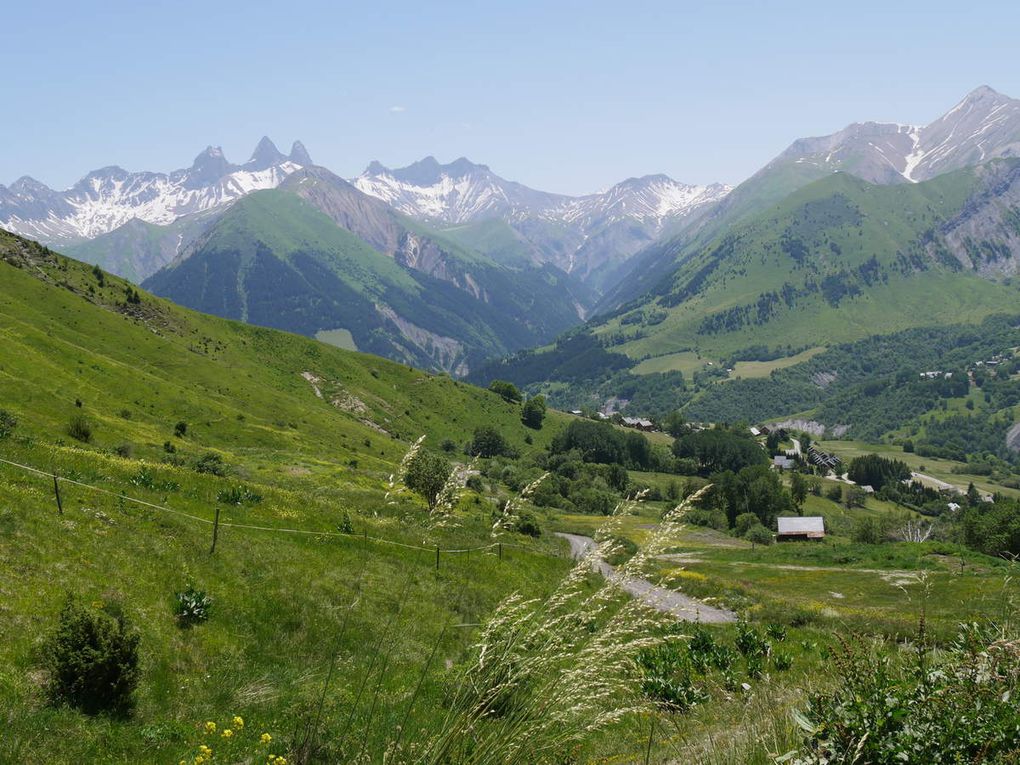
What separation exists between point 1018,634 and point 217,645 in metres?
17.0

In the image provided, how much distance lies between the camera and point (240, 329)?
172 meters

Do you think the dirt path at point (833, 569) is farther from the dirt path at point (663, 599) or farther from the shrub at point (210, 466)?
the shrub at point (210, 466)

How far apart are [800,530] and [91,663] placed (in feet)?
376

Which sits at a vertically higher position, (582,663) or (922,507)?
(582,663)

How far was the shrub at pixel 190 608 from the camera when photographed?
56.5 feet

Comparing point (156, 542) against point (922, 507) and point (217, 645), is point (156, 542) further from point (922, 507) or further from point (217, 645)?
point (922, 507)

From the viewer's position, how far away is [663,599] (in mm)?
6883

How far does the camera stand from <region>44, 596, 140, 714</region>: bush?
12.3m

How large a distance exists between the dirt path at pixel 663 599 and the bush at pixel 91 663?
9.43m

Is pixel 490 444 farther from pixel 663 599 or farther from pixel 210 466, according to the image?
pixel 663 599

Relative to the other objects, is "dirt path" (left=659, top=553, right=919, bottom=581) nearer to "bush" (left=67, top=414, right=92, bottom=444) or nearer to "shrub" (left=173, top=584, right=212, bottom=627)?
"shrub" (left=173, top=584, right=212, bottom=627)

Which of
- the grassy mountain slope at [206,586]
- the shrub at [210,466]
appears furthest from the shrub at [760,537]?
the shrub at [210,466]

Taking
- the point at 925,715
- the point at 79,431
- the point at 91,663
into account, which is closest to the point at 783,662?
the point at 925,715

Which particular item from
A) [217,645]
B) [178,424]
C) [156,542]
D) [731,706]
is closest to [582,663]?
[731,706]
